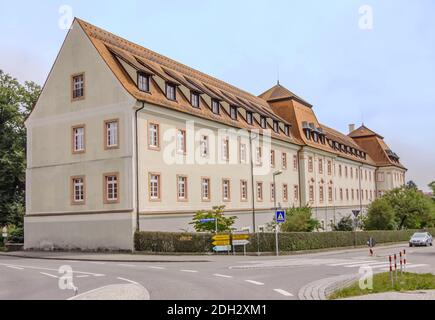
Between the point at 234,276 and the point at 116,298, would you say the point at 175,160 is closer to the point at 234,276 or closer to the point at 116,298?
the point at 234,276

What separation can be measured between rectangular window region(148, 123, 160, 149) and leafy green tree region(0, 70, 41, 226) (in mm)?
16530

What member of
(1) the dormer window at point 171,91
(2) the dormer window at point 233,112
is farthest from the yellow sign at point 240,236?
(2) the dormer window at point 233,112

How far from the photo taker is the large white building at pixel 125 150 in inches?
1235

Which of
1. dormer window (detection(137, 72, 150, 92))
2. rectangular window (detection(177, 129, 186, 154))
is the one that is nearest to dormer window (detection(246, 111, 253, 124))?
rectangular window (detection(177, 129, 186, 154))

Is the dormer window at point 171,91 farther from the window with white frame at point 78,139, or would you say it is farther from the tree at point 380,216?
the tree at point 380,216

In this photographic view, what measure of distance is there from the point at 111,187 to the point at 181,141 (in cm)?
601

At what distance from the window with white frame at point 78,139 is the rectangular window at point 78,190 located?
6.21 ft

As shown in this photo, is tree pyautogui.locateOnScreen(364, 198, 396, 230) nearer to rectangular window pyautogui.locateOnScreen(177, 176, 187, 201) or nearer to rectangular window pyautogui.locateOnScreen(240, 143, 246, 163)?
rectangular window pyautogui.locateOnScreen(240, 143, 246, 163)

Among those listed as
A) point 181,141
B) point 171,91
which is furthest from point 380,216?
point 171,91

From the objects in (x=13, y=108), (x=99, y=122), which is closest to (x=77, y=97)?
(x=99, y=122)

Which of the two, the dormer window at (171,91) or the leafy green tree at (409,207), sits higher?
the dormer window at (171,91)
